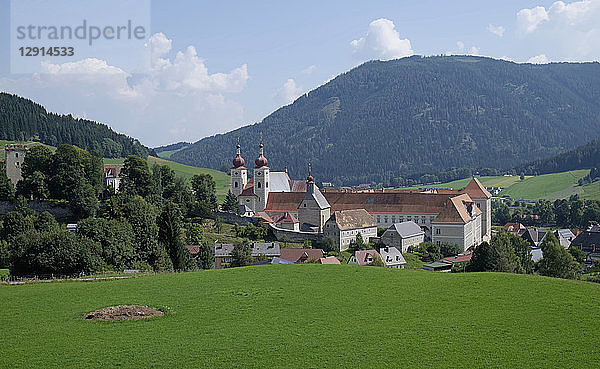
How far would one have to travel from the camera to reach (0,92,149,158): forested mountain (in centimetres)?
11582

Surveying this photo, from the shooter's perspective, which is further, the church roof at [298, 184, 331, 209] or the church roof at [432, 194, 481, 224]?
the church roof at [298, 184, 331, 209]

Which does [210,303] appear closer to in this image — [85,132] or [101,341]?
[101,341]

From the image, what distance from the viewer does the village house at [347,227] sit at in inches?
2766

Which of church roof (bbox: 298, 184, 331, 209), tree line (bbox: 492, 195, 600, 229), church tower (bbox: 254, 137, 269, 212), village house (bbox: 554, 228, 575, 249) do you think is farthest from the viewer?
tree line (bbox: 492, 195, 600, 229)

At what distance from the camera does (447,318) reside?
21.0m

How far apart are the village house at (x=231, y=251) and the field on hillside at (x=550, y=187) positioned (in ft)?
315

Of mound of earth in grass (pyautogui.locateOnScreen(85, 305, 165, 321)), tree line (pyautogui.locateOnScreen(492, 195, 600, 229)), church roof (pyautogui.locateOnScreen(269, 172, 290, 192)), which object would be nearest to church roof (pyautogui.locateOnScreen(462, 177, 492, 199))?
tree line (pyautogui.locateOnScreen(492, 195, 600, 229))

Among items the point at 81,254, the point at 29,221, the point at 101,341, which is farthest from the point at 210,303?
the point at 29,221

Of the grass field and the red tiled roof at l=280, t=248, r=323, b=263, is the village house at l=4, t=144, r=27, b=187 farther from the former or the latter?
the grass field

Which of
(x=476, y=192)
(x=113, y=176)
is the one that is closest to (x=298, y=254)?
(x=113, y=176)

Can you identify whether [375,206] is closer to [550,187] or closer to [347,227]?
[347,227]

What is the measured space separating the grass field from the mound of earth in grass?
53 centimetres

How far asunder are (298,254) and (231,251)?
21.7 feet

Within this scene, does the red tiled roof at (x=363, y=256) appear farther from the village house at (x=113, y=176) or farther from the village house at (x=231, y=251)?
the village house at (x=113, y=176)
